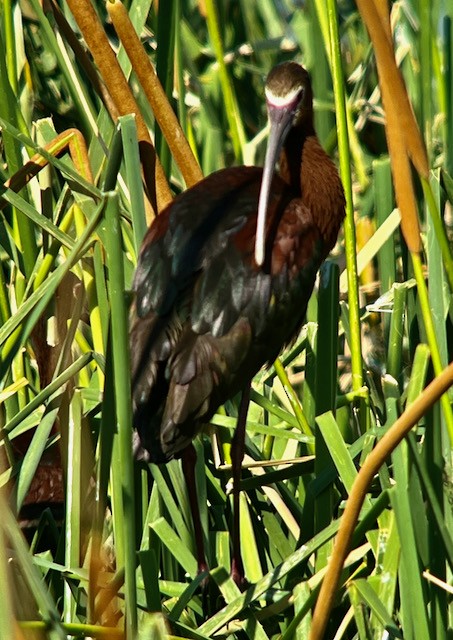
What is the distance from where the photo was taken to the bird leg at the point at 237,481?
2.28m

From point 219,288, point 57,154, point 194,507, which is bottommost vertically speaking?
point 194,507

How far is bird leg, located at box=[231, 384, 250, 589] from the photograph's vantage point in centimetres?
228

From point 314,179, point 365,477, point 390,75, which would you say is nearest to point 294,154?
point 314,179

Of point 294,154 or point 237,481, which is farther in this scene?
point 294,154

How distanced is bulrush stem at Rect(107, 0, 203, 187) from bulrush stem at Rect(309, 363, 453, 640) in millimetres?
1124

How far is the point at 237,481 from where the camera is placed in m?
2.29

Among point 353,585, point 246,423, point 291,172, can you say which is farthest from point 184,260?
point 353,585

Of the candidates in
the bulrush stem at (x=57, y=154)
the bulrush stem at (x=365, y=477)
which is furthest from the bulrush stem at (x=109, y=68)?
the bulrush stem at (x=365, y=477)

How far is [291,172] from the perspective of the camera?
2.96 metres

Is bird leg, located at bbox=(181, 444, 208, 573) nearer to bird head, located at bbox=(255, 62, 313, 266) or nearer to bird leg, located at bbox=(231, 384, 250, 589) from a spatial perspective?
bird leg, located at bbox=(231, 384, 250, 589)

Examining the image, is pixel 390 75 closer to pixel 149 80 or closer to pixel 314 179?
pixel 149 80

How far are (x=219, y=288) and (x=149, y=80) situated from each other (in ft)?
A: 1.65

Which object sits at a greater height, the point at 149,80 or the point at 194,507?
the point at 149,80

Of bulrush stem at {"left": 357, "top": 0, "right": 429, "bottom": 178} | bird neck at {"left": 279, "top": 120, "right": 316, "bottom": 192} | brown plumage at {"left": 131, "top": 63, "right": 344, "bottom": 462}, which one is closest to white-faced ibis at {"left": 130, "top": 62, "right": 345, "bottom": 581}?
brown plumage at {"left": 131, "top": 63, "right": 344, "bottom": 462}
